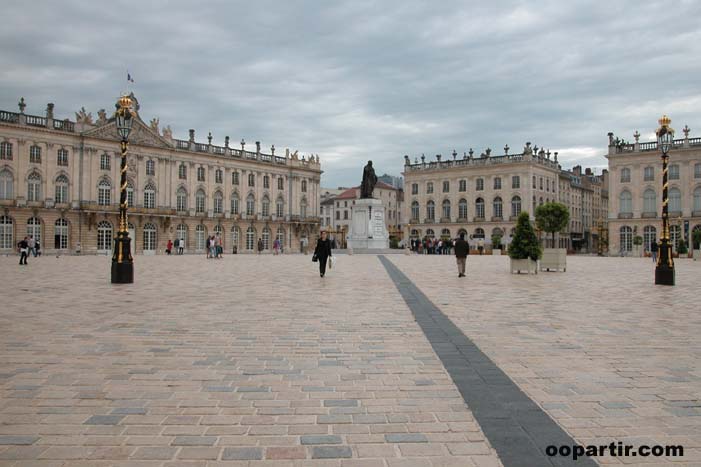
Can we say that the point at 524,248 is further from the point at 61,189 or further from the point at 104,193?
the point at 104,193

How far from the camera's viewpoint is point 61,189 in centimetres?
5338

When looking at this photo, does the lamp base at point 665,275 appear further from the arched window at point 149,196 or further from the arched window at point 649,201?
the arched window at point 149,196

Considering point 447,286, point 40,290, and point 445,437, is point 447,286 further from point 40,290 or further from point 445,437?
point 445,437

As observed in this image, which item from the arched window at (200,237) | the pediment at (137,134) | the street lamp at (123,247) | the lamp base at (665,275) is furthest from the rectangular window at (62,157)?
the lamp base at (665,275)

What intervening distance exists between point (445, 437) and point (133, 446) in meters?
2.06

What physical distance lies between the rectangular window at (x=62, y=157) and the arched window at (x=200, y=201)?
47.7ft

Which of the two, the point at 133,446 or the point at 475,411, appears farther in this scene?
the point at 475,411

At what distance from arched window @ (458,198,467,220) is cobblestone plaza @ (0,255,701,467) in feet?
211

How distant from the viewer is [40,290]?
1347 centimetres

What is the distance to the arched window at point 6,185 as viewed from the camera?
4972cm

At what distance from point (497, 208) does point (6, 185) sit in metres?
52.3

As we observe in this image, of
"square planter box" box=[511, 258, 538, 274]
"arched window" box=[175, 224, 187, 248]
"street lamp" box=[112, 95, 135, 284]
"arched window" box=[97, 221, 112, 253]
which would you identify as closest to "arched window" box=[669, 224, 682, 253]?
"square planter box" box=[511, 258, 538, 274]

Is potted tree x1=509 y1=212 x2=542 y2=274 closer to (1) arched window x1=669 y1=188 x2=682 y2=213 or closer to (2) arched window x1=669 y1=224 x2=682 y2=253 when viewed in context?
(2) arched window x1=669 y1=224 x2=682 y2=253

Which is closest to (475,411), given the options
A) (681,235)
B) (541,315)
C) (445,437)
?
(445,437)
